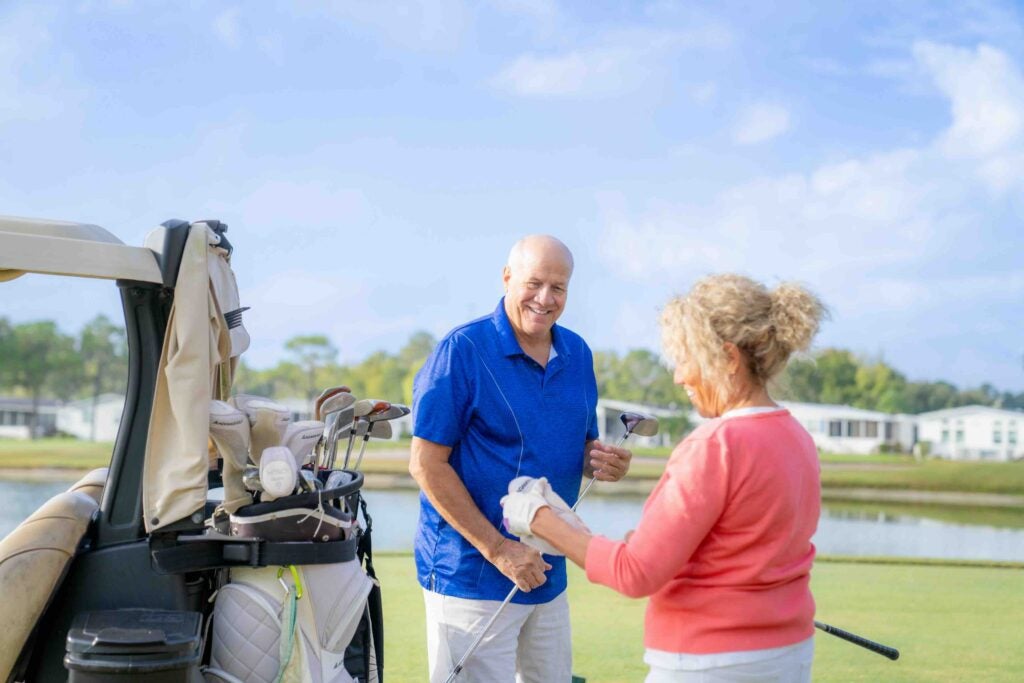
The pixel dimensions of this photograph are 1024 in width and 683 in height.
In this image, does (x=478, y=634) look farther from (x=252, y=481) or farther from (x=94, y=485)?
(x=94, y=485)

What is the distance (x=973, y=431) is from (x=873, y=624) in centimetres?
4488

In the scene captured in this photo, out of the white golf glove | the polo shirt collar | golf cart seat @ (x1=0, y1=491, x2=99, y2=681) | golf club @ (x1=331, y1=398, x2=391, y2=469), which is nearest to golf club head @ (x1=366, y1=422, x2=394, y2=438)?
golf club @ (x1=331, y1=398, x2=391, y2=469)

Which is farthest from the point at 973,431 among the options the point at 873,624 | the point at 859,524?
the point at 873,624

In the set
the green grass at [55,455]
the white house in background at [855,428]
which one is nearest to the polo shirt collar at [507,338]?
the green grass at [55,455]

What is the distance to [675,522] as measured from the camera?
195 centimetres

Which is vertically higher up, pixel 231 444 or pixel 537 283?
pixel 537 283

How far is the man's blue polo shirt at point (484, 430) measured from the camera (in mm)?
2967

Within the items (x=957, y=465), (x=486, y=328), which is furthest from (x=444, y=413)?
(x=957, y=465)

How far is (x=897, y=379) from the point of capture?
48.8m

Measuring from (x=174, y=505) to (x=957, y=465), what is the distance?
3200 cm

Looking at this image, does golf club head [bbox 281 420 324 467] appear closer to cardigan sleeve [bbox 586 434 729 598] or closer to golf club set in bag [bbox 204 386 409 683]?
golf club set in bag [bbox 204 386 409 683]

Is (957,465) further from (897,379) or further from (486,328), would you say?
(486,328)

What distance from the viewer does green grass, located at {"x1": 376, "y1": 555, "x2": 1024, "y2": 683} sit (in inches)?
199

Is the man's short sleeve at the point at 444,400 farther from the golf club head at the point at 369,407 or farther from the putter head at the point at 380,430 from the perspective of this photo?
the putter head at the point at 380,430
